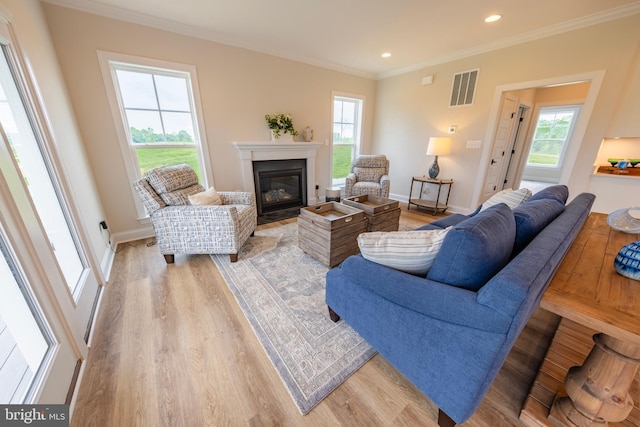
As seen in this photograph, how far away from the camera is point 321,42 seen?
3107mm

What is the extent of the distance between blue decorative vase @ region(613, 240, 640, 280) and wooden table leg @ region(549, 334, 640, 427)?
Result: 30 cm

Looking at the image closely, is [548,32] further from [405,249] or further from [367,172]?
[405,249]

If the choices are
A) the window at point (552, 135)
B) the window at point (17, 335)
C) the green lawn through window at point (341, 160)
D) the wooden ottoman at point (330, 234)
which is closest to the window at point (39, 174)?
the window at point (17, 335)

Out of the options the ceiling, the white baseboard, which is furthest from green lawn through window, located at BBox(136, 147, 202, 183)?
the ceiling

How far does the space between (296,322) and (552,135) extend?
8.40 m

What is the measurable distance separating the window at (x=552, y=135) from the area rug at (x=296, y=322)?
6824mm

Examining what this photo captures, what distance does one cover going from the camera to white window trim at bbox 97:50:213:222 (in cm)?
242

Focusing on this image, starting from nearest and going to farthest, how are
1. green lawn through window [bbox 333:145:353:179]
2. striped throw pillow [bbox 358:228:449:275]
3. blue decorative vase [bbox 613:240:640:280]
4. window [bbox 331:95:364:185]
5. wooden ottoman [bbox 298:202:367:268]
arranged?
blue decorative vase [bbox 613:240:640:280] < striped throw pillow [bbox 358:228:449:275] < wooden ottoman [bbox 298:202:367:268] < window [bbox 331:95:364:185] < green lawn through window [bbox 333:145:353:179]

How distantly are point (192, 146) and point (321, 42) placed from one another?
2293mm

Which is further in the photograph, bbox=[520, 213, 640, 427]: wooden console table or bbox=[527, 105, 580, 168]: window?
bbox=[527, 105, 580, 168]: window

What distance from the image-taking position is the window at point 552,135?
18.9ft

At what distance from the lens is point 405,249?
106cm

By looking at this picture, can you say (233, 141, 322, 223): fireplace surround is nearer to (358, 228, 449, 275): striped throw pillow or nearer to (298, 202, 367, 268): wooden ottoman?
(298, 202, 367, 268): wooden ottoman

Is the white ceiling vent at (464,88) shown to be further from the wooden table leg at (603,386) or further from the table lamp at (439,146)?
the wooden table leg at (603,386)
